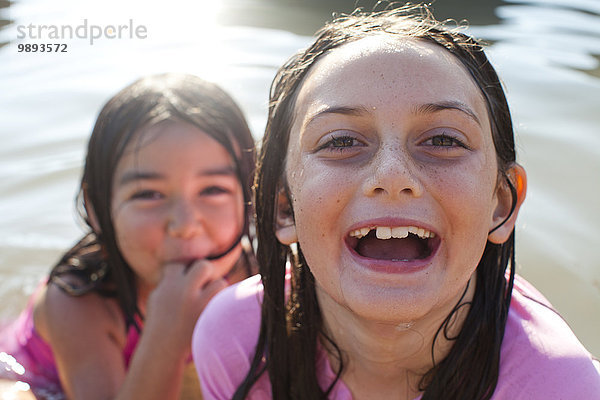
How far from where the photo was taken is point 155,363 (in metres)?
2.42

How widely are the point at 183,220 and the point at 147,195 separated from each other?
23 centimetres

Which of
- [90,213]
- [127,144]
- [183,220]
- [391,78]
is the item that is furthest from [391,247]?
[90,213]

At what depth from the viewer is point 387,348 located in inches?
69.0

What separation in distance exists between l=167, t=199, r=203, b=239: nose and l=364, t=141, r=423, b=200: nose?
1224mm

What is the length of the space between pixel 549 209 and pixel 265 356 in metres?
2.50

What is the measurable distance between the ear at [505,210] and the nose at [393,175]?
1.27 ft

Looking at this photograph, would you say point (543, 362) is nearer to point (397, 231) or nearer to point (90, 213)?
point (397, 231)

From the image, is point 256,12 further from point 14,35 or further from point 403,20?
point 403,20

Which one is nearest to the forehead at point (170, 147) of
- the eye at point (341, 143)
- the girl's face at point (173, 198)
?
the girl's face at point (173, 198)

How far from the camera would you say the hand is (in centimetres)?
246

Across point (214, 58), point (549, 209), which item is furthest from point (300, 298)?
point (214, 58)

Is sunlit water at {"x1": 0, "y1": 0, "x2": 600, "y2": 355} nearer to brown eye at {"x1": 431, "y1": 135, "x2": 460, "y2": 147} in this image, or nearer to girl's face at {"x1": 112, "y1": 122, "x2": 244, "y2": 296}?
girl's face at {"x1": 112, "y1": 122, "x2": 244, "y2": 296}

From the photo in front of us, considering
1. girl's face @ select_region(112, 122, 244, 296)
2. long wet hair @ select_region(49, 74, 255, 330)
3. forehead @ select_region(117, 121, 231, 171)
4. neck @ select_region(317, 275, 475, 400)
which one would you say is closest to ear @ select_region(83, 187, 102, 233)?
long wet hair @ select_region(49, 74, 255, 330)

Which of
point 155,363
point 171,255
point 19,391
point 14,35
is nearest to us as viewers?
point 155,363
